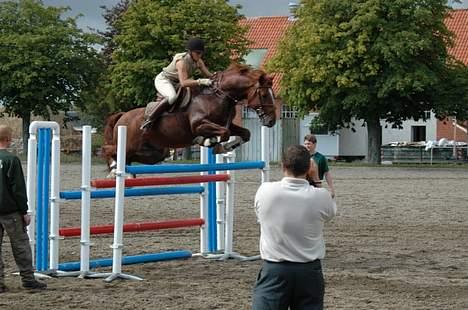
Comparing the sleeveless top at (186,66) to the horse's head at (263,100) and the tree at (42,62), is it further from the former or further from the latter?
the tree at (42,62)

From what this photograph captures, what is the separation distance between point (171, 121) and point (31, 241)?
248cm

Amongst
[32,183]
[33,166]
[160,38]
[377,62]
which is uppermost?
[160,38]

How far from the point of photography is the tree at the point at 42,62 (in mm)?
50000

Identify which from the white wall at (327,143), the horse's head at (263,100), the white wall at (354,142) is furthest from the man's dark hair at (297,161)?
the white wall at (354,142)

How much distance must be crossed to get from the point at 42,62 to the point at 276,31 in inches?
810

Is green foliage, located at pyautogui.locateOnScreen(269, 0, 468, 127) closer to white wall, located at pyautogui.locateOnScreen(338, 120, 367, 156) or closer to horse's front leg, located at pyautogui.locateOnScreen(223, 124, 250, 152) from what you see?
white wall, located at pyautogui.locateOnScreen(338, 120, 367, 156)

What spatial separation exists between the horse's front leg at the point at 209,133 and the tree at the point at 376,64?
110 feet

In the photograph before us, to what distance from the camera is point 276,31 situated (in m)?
64.7

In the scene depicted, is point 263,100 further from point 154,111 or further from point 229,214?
point 229,214

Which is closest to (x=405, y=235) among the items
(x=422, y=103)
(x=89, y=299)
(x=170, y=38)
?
(x=89, y=299)

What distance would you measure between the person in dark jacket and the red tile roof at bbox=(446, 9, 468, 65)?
50797 millimetres

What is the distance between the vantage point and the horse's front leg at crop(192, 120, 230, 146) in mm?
11875

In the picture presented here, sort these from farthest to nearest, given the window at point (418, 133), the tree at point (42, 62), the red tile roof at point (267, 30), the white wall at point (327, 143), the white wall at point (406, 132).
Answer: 1. the red tile roof at point (267, 30)
2. the window at point (418, 133)
3. the white wall at point (406, 132)
4. the white wall at point (327, 143)
5. the tree at point (42, 62)

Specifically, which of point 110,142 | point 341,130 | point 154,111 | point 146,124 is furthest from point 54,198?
point 341,130
